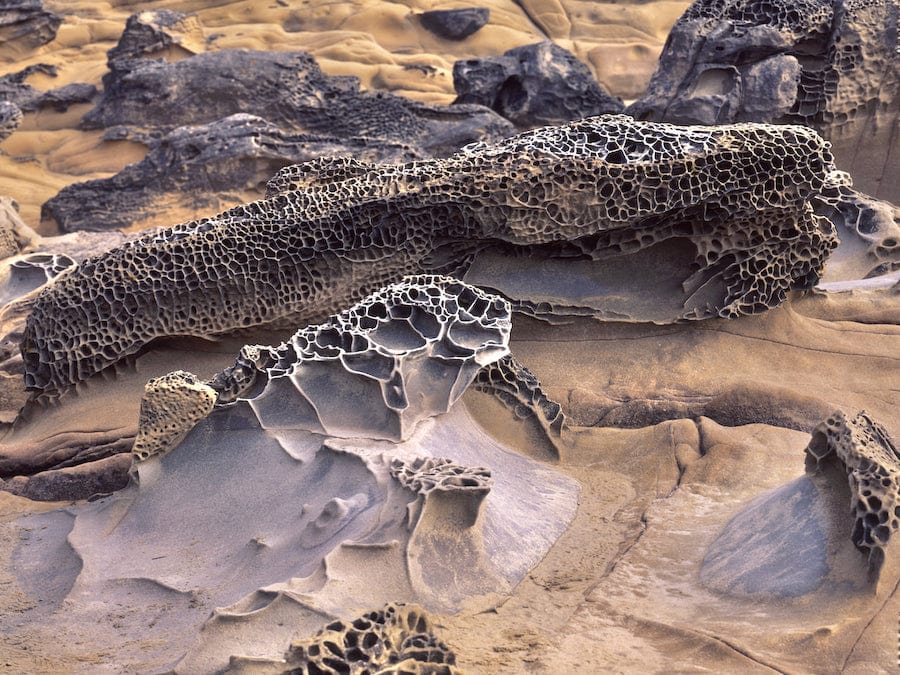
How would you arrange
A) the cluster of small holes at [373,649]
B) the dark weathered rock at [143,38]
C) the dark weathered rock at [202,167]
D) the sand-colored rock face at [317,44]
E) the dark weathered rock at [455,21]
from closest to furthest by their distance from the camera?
the cluster of small holes at [373,649] < the dark weathered rock at [202,167] < the sand-colored rock face at [317,44] < the dark weathered rock at [143,38] < the dark weathered rock at [455,21]

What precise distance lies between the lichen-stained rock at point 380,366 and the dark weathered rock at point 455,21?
1154cm

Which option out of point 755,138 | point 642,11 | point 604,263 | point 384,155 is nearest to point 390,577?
point 604,263

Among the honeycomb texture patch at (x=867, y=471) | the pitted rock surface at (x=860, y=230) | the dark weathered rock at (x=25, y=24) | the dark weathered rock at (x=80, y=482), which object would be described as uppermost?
the honeycomb texture patch at (x=867, y=471)

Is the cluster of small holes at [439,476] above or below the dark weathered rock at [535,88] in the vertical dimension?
above

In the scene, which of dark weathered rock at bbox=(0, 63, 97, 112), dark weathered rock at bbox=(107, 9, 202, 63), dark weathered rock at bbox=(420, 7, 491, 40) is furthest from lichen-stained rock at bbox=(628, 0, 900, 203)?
dark weathered rock at bbox=(420, 7, 491, 40)

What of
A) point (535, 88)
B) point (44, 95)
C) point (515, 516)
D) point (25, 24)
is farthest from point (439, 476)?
point (25, 24)

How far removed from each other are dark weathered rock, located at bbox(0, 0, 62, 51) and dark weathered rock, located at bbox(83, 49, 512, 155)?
3.81 metres

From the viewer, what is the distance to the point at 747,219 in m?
4.67

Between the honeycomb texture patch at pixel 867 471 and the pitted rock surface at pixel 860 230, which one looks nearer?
the honeycomb texture patch at pixel 867 471

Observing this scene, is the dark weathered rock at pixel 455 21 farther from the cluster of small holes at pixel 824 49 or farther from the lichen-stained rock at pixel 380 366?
the lichen-stained rock at pixel 380 366

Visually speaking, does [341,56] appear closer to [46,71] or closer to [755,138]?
[46,71]

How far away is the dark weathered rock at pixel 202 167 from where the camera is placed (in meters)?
8.25

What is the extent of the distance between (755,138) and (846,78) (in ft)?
10.7

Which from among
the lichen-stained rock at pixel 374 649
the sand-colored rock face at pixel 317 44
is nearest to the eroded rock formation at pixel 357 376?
the lichen-stained rock at pixel 374 649
